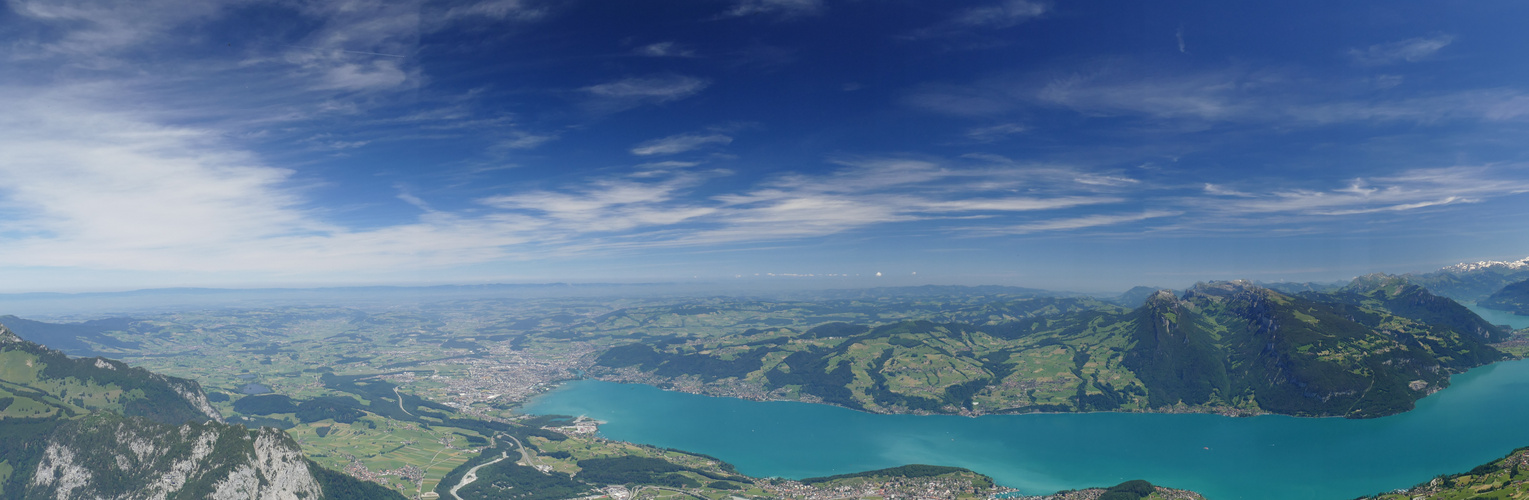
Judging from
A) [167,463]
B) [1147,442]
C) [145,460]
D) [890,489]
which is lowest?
[1147,442]

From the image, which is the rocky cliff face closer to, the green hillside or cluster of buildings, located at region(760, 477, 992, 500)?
cluster of buildings, located at region(760, 477, 992, 500)

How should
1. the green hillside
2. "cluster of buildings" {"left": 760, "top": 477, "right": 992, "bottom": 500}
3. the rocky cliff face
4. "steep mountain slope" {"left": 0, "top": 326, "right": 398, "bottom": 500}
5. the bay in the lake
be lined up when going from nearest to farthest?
the green hillside, the rocky cliff face, "steep mountain slope" {"left": 0, "top": 326, "right": 398, "bottom": 500}, "cluster of buildings" {"left": 760, "top": 477, "right": 992, "bottom": 500}, the bay in the lake

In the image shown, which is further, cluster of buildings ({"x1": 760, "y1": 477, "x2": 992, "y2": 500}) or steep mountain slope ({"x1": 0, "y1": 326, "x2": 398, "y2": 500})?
cluster of buildings ({"x1": 760, "y1": 477, "x2": 992, "y2": 500})

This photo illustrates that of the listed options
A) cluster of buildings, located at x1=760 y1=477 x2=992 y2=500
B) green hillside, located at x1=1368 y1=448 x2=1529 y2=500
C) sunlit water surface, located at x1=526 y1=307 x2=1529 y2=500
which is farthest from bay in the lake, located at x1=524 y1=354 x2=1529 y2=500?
green hillside, located at x1=1368 y1=448 x2=1529 y2=500

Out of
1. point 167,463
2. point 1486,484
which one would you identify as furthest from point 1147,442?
point 167,463

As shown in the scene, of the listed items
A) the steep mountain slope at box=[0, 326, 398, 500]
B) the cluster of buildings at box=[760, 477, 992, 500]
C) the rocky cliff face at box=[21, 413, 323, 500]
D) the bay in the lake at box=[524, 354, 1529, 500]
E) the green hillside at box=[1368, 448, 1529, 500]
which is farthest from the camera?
the bay in the lake at box=[524, 354, 1529, 500]

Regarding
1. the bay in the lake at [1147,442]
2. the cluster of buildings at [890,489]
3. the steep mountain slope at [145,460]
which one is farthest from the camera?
the bay in the lake at [1147,442]

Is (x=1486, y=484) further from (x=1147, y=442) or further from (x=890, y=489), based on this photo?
(x=890, y=489)

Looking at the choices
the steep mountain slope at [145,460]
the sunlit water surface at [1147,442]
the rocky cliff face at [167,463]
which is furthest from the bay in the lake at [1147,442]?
the rocky cliff face at [167,463]

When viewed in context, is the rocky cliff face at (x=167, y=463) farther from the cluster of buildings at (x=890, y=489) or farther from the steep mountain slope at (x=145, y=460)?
the cluster of buildings at (x=890, y=489)
